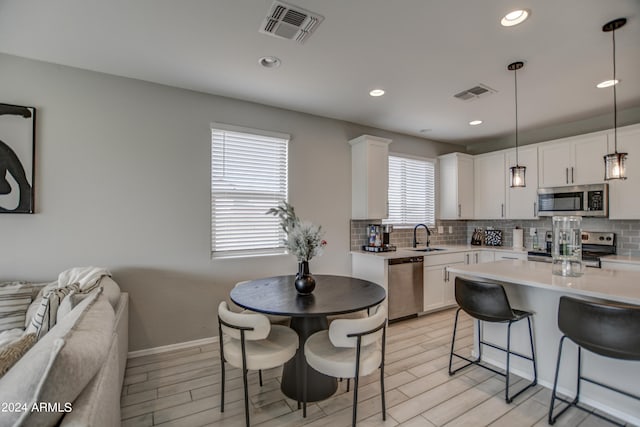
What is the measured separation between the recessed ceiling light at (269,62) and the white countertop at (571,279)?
2461mm

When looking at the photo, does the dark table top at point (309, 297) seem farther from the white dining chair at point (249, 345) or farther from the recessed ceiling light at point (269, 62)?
the recessed ceiling light at point (269, 62)

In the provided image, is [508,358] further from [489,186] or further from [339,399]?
[489,186]

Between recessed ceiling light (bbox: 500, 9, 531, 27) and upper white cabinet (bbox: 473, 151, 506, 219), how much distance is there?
3.21 m

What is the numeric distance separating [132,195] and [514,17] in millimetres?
3490

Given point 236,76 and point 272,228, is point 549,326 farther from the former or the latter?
point 236,76

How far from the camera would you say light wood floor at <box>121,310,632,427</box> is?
2.01 meters

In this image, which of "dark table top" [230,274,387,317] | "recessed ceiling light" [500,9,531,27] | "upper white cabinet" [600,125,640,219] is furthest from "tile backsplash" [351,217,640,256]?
"recessed ceiling light" [500,9,531,27]

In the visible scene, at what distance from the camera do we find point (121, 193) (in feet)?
9.31

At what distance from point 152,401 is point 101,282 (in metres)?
1.00

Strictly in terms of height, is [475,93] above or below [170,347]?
above

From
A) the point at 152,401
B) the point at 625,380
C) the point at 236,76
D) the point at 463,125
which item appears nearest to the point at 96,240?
the point at 152,401

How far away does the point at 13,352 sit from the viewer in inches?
50.3

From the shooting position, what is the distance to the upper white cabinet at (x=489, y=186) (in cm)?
483

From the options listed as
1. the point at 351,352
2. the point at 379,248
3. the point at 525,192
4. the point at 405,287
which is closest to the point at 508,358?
the point at 351,352
